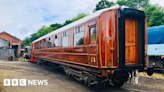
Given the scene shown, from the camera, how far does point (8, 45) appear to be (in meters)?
30.9

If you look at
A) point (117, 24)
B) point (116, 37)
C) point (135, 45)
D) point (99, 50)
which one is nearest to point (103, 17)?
point (117, 24)

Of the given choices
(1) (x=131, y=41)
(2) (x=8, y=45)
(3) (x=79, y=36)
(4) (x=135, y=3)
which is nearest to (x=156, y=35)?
(1) (x=131, y=41)

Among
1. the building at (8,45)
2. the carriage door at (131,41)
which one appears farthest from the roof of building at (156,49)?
the building at (8,45)

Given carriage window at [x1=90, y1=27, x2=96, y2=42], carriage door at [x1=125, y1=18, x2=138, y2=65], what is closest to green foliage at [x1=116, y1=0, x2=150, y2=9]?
carriage door at [x1=125, y1=18, x2=138, y2=65]

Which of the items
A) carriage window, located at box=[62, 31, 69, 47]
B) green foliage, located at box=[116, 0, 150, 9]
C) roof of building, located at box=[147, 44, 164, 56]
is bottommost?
roof of building, located at box=[147, 44, 164, 56]

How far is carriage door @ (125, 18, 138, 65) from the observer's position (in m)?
5.11

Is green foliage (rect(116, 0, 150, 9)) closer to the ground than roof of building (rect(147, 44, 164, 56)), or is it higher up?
higher up

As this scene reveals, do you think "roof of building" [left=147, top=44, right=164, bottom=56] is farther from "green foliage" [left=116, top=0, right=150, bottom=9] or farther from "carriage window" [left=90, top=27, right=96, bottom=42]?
"green foliage" [left=116, top=0, right=150, bottom=9]

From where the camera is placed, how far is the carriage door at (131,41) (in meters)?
5.11

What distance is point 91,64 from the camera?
510cm

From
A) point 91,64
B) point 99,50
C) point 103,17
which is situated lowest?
point 91,64

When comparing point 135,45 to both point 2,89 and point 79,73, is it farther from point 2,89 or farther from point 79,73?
point 2,89

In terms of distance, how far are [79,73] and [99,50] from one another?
2029 millimetres

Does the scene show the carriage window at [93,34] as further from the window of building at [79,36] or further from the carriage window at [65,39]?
the carriage window at [65,39]
